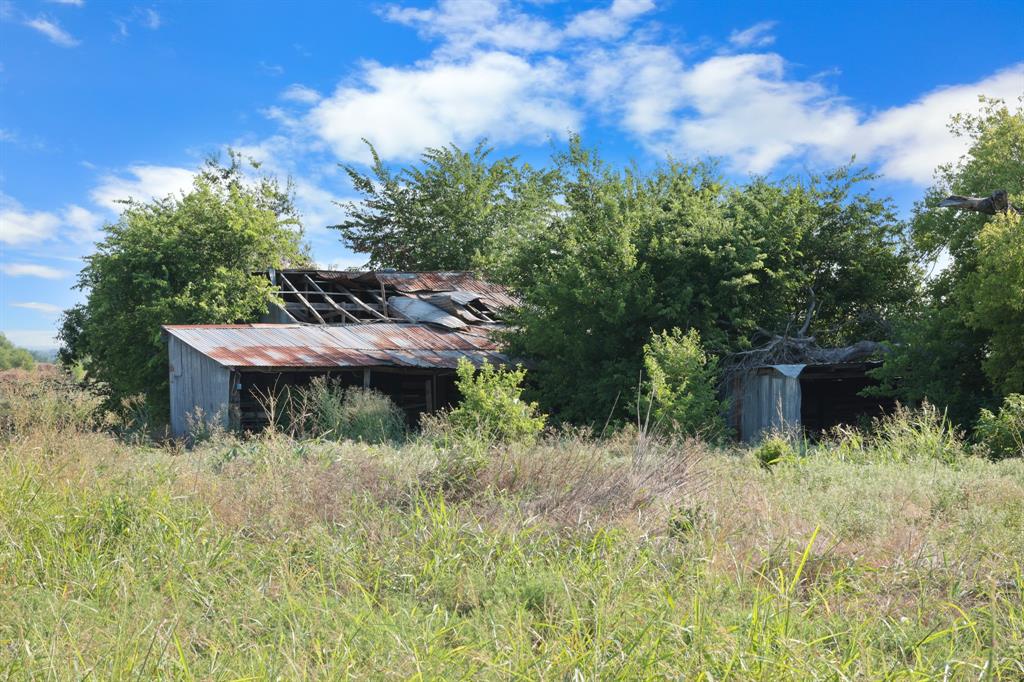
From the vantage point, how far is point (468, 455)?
6809 mm

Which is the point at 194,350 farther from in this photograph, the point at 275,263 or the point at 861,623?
the point at 861,623

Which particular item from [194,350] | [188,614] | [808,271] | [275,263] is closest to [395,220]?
[275,263]

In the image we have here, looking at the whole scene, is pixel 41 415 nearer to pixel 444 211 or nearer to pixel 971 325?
pixel 971 325

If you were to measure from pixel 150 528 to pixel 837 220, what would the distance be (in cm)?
1704

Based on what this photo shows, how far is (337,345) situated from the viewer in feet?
64.8

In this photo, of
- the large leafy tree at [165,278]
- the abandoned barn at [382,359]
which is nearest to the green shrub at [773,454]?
the abandoned barn at [382,359]

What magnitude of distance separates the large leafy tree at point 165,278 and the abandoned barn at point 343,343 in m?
1.26

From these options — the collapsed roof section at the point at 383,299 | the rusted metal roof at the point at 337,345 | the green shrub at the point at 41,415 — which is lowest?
the green shrub at the point at 41,415

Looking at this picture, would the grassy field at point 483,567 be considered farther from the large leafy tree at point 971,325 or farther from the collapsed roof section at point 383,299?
the collapsed roof section at point 383,299

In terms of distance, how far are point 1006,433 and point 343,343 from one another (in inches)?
568

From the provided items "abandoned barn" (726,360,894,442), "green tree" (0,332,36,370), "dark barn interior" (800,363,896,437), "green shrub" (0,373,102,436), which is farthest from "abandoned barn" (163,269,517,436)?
"green tree" (0,332,36,370)

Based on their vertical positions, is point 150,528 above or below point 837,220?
below

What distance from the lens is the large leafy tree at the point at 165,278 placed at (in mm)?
22719

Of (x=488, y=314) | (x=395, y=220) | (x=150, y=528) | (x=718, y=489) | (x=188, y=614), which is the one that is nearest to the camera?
(x=188, y=614)
